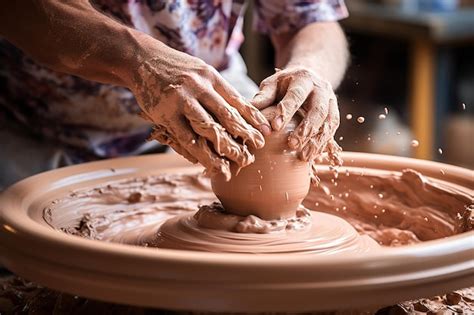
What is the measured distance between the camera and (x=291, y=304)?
3.30 ft

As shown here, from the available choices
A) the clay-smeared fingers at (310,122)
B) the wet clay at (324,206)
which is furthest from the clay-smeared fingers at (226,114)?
the wet clay at (324,206)

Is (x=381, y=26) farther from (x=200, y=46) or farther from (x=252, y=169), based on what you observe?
(x=252, y=169)

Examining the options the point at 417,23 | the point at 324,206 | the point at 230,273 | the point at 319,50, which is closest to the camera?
the point at 230,273

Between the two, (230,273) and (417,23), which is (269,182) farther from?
(417,23)

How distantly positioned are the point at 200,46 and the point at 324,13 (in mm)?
324

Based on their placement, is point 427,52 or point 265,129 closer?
point 265,129

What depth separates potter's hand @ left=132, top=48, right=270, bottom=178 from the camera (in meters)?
1.22

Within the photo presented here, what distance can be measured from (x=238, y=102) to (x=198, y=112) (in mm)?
77

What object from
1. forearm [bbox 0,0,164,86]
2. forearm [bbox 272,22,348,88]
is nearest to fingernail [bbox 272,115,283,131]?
forearm [bbox 0,0,164,86]

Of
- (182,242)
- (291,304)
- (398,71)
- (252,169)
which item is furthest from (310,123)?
(398,71)

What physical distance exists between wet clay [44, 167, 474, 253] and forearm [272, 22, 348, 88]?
22 cm

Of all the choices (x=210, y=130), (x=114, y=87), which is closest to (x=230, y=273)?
(x=210, y=130)

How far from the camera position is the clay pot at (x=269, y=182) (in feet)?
4.37

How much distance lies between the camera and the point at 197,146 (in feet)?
4.05
